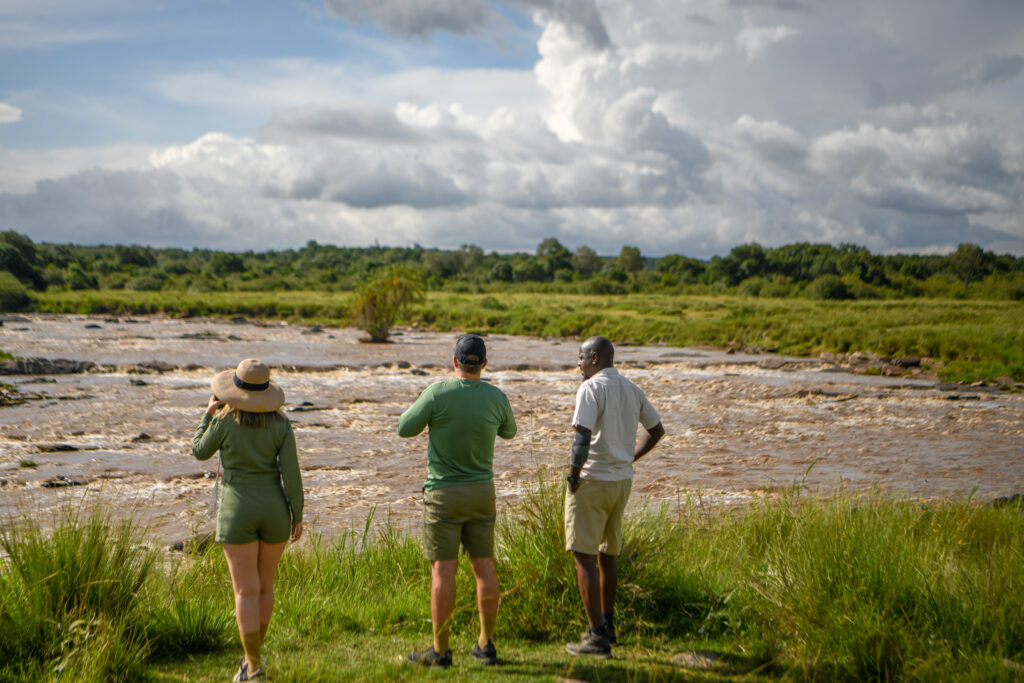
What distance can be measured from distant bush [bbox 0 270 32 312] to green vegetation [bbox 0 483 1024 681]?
185 feet

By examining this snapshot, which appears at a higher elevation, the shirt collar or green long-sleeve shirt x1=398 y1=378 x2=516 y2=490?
the shirt collar

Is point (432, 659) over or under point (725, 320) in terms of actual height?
over

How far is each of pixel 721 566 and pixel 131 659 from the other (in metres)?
4.21

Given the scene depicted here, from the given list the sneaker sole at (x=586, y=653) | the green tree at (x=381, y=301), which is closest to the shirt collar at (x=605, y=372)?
the sneaker sole at (x=586, y=653)

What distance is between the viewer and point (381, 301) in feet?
135

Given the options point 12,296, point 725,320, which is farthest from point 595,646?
point 12,296

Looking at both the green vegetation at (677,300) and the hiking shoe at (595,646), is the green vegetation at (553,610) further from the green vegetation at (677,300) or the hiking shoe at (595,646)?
the green vegetation at (677,300)

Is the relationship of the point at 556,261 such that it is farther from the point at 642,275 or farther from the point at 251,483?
the point at 251,483

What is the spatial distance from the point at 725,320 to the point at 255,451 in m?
41.3

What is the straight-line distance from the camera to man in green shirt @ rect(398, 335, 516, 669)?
195 inches

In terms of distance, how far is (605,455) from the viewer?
539 centimetres

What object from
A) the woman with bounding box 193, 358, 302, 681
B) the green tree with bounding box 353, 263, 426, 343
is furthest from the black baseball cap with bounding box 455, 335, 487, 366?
the green tree with bounding box 353, 263, 426, 343

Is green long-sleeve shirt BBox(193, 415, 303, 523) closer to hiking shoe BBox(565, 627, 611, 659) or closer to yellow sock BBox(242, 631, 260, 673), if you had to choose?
yellow sock BBox(242, 631, 260, 673)

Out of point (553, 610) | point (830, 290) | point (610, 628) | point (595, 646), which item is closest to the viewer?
point (595, 646)
